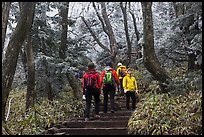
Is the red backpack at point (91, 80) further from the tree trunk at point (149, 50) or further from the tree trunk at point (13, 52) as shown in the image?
the tree trunk at point (13, 52)

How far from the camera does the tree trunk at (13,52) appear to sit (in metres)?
8.20

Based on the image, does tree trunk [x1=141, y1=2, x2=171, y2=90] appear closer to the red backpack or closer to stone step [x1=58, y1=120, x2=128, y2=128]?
the red backpack

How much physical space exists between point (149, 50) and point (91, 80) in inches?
85.0

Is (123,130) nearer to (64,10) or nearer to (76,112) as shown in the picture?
(76,112)

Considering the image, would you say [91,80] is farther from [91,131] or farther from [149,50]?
[149,50]

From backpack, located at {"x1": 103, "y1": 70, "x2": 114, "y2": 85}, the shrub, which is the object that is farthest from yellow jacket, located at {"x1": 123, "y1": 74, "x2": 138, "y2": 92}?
the shrub

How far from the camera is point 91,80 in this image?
33.1 feet

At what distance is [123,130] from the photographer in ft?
28.4

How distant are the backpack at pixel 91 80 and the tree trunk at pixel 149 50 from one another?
1.86 m

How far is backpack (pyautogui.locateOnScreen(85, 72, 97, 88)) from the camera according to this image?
1009 centimetres

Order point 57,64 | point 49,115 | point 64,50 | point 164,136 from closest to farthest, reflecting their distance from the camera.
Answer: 1. point 164,136
2. point 49,115
3. point 57,64
4. point 64,50

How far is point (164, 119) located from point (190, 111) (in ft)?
2.14

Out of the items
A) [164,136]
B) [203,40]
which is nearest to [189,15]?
[203,40]

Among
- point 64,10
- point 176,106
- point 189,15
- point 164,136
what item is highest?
point 64,10
